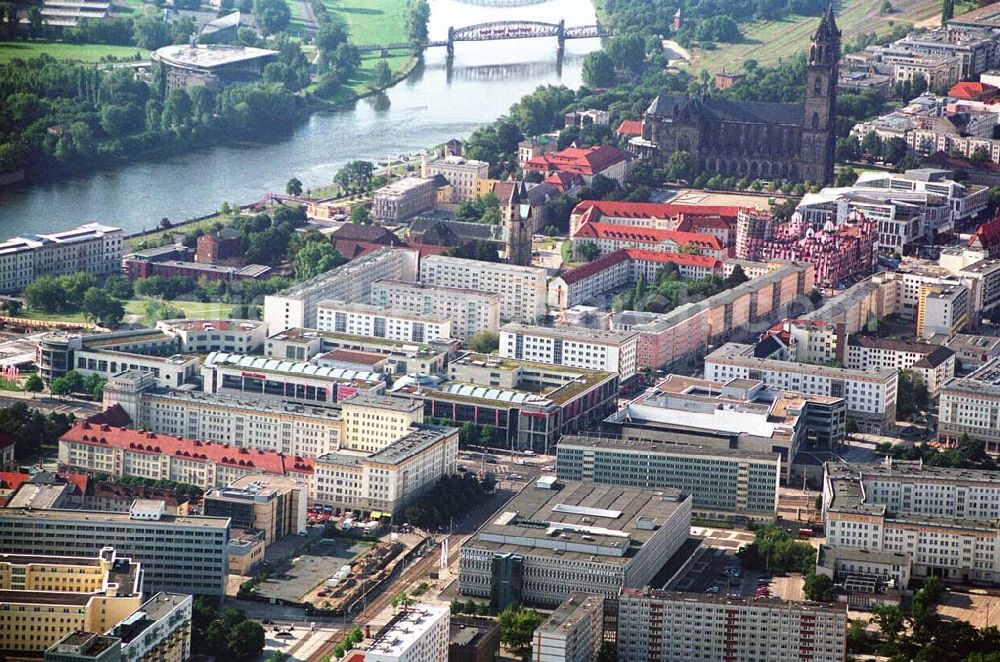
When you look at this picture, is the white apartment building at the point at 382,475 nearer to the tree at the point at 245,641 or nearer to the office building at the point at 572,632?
the office building at the point at 572,632

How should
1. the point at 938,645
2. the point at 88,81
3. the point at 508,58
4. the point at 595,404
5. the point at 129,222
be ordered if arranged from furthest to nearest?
the point at 508,58 < the point at 88,81 < the point at 129,222 < the point at 595,404 < the point at 938,645

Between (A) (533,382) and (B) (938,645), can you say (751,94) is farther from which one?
(B) (938,645)

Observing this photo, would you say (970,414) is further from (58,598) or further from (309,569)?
(58,598)

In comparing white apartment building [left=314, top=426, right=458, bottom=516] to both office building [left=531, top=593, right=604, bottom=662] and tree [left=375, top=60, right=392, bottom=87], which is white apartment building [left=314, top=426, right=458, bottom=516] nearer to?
office building [left=531, top=593, right=604, bottom=662]

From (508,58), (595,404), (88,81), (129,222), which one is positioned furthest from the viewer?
(508,58)

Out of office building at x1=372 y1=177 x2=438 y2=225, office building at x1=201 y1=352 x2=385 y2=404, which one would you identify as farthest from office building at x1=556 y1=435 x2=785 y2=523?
office building at x1=372 y1=177 x2=438 y2=225

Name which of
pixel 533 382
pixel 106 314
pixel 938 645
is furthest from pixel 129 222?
pixel 938 645
